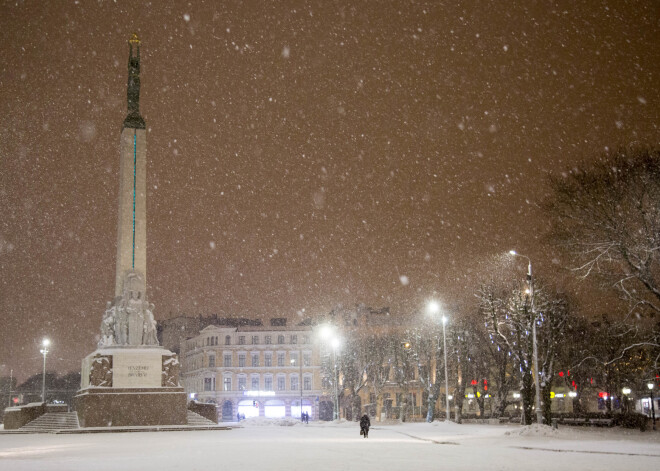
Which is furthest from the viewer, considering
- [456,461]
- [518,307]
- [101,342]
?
[101,342]

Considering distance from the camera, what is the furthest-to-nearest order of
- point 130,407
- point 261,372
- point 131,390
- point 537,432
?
point 261,372, point 131,390, point 130,407, point 537,432

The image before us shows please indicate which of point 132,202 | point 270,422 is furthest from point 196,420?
point 132,202

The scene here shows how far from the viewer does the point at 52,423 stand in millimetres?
44500

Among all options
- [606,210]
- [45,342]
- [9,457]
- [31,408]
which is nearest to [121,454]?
[9,457]

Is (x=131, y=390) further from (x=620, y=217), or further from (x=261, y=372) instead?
(x=261, y=372)

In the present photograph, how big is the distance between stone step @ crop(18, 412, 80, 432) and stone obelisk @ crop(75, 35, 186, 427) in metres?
0.79

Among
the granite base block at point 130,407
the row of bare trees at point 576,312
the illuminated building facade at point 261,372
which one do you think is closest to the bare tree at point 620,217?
the row of bare trees at point 576,312

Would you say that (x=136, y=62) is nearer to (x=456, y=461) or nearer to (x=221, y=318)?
(x=456, y=461)

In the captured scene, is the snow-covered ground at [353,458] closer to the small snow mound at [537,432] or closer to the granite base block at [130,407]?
the small snow mound at [537,432]

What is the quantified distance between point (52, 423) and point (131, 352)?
708 centimetres

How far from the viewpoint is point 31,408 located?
157 ft

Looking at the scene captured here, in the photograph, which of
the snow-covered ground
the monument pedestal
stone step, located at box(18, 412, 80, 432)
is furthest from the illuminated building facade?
the snow-covered ground

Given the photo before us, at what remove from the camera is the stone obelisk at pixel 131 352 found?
4150cm

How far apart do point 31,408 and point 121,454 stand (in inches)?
1193
